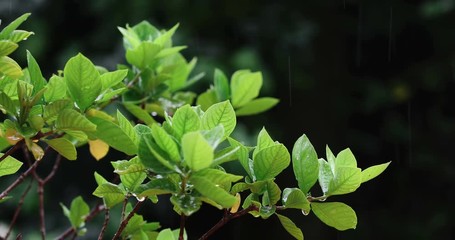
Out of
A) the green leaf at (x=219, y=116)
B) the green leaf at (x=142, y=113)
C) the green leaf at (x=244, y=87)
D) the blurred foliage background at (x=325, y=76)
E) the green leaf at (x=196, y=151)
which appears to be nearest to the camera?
the green leaf at (x=196, y=151)

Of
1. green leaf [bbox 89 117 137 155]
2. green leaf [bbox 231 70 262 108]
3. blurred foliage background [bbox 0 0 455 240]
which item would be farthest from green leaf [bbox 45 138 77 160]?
blurred foliage background [bbox 0 0 455 240]

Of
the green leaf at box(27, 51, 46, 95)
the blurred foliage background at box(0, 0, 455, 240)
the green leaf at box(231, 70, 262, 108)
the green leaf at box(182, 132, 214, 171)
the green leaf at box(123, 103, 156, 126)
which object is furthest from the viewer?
the blurred foliage background at box(0, 0, 455, 240)

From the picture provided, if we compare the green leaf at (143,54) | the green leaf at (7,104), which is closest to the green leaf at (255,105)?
the green leaf at (143,54)

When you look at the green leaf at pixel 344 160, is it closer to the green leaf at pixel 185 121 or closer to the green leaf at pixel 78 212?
the green leaf at pixel 185 121

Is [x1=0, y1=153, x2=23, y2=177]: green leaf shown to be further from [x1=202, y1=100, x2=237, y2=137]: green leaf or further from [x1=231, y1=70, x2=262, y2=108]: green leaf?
[x1=231, y1=70, x2=262, y2=108]: green leaf

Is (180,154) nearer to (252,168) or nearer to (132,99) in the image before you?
(252,168)

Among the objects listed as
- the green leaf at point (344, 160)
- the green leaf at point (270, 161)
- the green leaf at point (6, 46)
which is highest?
the green leaf at point (6, 46)

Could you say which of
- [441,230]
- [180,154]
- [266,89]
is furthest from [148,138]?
[441,230]

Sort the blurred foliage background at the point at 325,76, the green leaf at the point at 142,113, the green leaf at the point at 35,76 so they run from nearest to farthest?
the green leaf at the point at 35,76, the green leaf at the point at 142,113, the blurred foliage background at the point at 325,76
